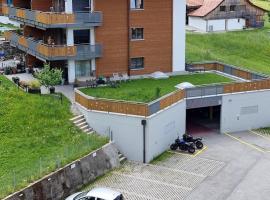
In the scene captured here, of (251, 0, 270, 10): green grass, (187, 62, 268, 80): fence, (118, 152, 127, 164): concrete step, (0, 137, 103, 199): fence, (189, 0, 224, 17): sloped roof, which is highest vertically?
(251, 0, 270, 10): green grass

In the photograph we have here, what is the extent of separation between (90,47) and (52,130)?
37.0 ft

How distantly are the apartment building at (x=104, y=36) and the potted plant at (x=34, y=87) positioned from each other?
231 centimetres

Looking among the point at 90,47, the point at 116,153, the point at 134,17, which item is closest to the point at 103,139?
the point at 116,153

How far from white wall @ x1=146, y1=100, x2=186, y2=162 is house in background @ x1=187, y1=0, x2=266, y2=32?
1678 inches

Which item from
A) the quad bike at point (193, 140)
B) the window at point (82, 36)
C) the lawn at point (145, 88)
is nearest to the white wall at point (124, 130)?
the lawn at point (145, 88)

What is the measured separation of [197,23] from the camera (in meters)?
82.3

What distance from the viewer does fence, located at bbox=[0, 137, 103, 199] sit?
2722cm

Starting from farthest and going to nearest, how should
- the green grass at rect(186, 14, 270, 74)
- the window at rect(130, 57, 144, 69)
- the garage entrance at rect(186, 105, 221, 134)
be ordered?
the green grass at rect(186, 14, 270, 74)
the window at rect(130, 57, 144, 69)
the garage entrance at rect(186, 105, 221, 134)

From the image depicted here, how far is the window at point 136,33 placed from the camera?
47434mm

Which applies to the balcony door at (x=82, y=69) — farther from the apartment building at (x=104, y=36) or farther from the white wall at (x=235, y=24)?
the white wall at (x=235, y=24)

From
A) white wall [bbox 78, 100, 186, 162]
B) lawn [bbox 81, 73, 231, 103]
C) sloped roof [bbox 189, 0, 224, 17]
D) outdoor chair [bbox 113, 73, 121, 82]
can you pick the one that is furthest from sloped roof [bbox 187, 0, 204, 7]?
white wall [bbox 78, 100, 186, 162]

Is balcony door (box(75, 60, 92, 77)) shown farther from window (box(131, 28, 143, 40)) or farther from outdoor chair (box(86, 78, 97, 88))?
window (box(131, 28, 143, 40))

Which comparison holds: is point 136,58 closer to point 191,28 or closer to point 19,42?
point 19,42

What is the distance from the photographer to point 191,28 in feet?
273
